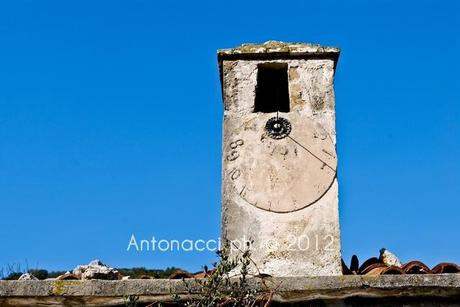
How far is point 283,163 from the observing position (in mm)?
6750

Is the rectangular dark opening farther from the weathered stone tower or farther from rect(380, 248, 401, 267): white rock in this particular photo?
rect(380, 248, 401, 267): white rock

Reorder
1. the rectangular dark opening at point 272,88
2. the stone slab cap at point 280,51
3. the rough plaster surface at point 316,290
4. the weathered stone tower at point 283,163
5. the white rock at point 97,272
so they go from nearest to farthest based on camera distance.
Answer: the rough plaster surface at point 316,290, the white rock at point 97,272, the weathered stone tower at point 283,163, the stone slab cap at point 280,51, the rectangular dark opening at point 272,88

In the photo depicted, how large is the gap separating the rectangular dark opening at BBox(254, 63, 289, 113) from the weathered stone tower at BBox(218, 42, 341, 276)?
4 cm

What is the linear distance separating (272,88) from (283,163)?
1.20m

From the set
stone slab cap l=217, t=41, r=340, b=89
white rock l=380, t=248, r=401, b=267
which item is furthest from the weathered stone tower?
white rock l=380, t=248, r=401, b=267

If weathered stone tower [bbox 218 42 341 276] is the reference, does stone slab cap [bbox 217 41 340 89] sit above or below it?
above

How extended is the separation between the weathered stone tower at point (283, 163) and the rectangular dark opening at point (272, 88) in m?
0.04

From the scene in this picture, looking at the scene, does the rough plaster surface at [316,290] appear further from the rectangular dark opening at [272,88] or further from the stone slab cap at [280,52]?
the stone slab cap at [280,52]

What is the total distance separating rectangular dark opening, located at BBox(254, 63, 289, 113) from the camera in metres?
7.36

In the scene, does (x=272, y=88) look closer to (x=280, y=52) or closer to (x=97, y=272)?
(x=280, y=52)

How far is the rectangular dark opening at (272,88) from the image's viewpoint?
7.36 m

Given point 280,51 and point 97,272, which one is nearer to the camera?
point 97,272

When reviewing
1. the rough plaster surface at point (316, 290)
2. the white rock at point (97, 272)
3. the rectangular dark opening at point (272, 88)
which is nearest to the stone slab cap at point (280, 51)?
the rectangular dark opening at point (272, 88)

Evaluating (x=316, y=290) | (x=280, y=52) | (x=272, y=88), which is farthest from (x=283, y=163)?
(x=316, y=290)
